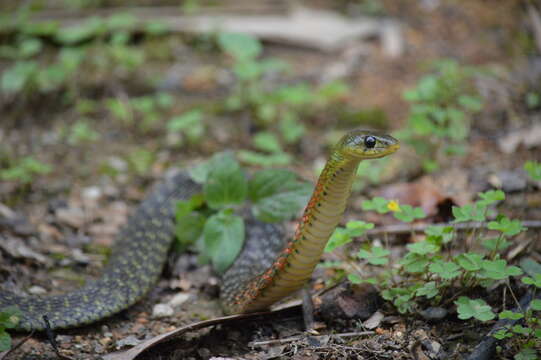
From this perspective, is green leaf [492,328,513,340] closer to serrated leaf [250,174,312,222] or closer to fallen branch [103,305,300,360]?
fallen branch [103,305,300,360]

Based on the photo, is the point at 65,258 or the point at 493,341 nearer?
the point at 493,341

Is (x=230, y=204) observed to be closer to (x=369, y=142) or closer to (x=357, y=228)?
(x=357, y=228)

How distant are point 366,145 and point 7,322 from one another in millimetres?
2621

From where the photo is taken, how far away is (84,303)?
4.14m

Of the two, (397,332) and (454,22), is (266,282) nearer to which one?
(397,332)

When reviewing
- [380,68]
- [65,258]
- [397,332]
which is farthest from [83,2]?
[397,332]

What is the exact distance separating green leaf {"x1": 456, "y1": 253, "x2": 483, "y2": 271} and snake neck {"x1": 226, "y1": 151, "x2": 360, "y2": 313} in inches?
31.8

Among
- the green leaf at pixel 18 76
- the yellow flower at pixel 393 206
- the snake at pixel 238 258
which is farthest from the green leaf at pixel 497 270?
the green leaf at pixel 18 76

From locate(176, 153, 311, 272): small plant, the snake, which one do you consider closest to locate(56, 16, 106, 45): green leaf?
the snake

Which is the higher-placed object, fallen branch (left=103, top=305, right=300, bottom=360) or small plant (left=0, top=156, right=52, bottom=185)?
small plant (left=0, top=156, right=52, bottom=185)

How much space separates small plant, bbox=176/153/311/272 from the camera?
436cm

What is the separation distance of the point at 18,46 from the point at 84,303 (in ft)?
19.2

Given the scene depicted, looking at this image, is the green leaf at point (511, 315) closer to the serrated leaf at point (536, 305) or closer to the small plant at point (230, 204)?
the serrated leaf at point (536, 305)

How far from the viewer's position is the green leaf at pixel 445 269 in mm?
→ 3400
